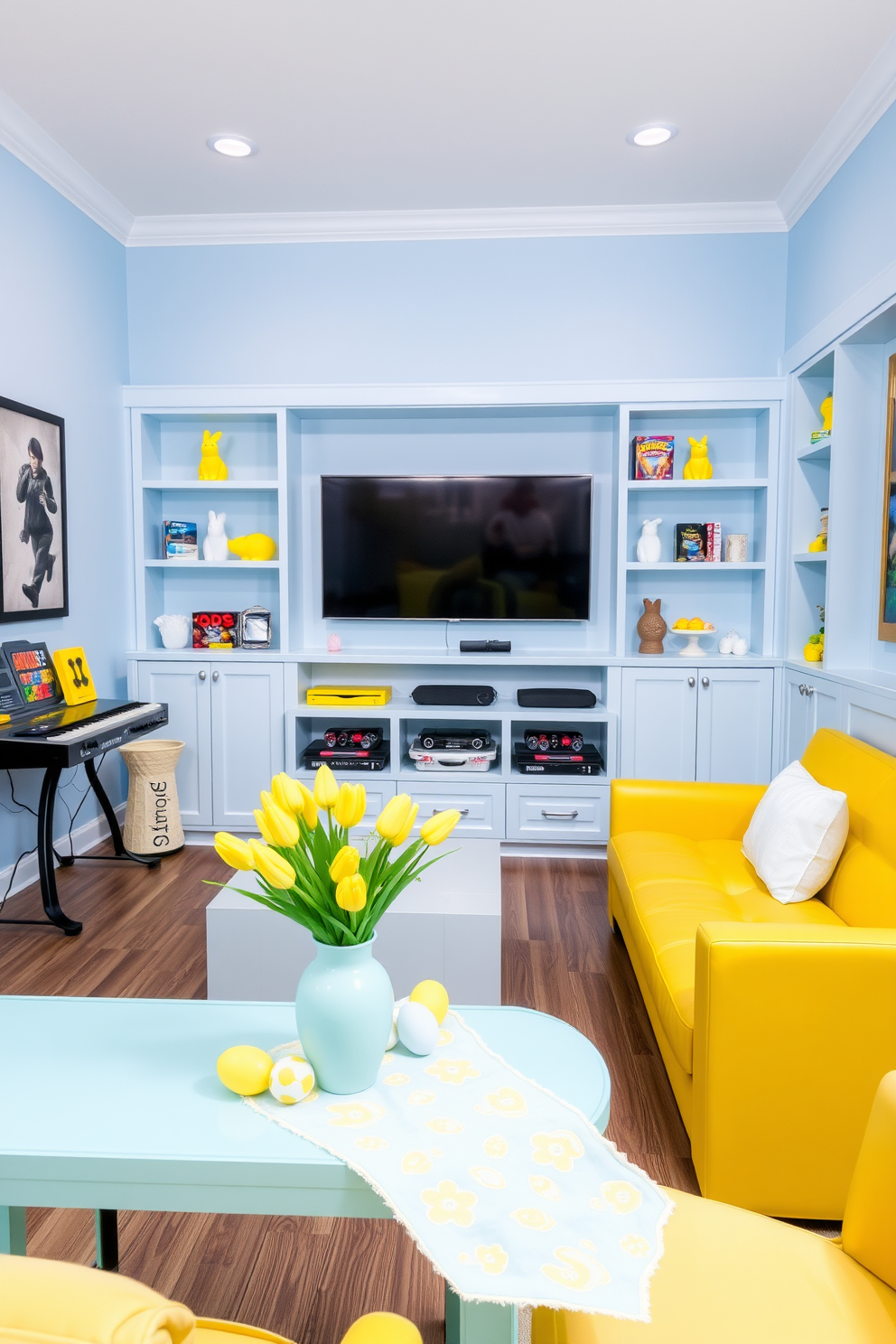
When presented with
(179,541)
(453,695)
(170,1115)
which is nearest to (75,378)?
(179,541)

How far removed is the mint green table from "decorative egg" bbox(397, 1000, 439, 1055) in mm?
114

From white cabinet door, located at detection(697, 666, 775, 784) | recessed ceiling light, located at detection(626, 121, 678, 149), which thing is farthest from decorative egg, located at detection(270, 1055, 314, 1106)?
recessed ceiling light, located at detection(626, 121, 678, 149)

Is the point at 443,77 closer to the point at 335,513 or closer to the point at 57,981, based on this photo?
the point at 335,513

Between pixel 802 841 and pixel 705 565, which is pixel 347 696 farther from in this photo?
pixel 802 841

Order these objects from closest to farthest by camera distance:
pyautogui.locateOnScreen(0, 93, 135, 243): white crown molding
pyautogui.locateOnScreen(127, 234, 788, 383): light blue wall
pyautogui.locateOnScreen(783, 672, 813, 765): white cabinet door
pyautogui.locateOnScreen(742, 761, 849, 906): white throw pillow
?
1. pyautogui.locateOnScreen(742, 761, 849, 906): white throw pillow
2. pyautogui.locateOnScreen(0, 93, 135, 243): white crown molding
3. pyautogui.locateOnScreen(783, 672, 813, 765): white cabinet door
4. pyautogui.locateOnScreen(127, 234, 788, 383): light blue wall

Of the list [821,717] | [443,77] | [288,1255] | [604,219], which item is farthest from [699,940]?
[604,219]

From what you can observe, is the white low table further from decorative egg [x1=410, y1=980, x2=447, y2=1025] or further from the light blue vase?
the light blue vase

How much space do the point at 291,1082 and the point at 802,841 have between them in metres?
1.60

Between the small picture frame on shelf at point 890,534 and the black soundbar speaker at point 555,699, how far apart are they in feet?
4.44

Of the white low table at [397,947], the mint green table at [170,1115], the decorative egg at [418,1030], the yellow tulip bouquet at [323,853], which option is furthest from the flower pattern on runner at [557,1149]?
the white low table at [397,947]

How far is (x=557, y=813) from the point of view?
3969 millimetres

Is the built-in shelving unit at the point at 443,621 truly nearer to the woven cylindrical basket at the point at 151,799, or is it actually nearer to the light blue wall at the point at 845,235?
the woven cylindrical basket at the point at 151,799

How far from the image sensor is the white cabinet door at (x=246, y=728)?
4125 mm

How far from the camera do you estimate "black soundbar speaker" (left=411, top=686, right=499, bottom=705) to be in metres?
4.14
